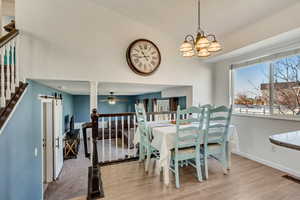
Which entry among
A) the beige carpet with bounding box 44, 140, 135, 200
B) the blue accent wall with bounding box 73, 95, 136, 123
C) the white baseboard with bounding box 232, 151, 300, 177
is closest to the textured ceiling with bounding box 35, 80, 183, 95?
the beige carpet with bounding box 44, 140, 135, 200

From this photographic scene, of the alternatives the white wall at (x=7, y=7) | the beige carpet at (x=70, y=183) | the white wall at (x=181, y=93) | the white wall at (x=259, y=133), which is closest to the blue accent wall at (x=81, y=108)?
the beige carpet at (x=70, y=183)

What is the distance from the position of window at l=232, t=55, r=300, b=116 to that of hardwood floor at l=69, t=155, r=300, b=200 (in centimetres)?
118

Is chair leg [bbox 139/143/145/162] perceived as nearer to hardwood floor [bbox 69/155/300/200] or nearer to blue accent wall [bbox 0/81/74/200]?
hardwood floor [bbox 69/155/300/200]

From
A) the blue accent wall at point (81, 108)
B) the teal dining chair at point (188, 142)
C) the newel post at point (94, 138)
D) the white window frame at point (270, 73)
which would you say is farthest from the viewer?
the blue accent wall at point (81, 108)

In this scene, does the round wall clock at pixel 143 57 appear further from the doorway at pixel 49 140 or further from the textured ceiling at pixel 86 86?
the doorway at pixel 49 140

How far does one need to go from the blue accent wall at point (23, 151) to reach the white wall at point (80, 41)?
655 millimetres

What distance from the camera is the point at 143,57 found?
3459 millimetres

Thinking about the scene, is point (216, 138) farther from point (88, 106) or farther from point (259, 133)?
point (88, 106)

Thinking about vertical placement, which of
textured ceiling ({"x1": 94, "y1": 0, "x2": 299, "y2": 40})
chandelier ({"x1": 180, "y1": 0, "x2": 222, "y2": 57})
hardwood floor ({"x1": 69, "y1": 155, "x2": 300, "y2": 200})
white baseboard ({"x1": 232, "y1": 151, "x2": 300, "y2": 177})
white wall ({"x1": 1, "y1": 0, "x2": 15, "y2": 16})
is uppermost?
white wall ({"x1": 1, "y1": 0, "x2": 15, "y2": 16})

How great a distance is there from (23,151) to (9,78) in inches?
47.1

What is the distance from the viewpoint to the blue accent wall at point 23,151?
201 cm

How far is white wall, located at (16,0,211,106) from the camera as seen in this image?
2.71 meters

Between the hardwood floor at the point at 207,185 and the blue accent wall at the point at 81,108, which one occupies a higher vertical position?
the blue accent wall at the point at 81,108

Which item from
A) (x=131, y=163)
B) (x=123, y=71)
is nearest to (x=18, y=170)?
(x=131, y=163)
